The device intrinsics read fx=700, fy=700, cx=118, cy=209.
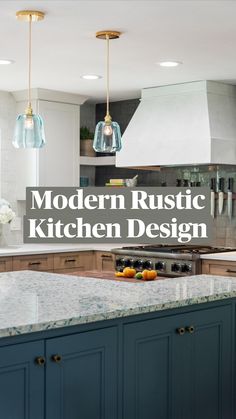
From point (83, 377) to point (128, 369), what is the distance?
0.28 m

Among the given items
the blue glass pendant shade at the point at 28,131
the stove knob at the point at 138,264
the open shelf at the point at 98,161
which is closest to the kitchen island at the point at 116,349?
the blue glass pendant shade at the point at 28,131

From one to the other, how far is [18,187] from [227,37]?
3.17 metres

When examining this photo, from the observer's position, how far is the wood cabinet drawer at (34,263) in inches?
244

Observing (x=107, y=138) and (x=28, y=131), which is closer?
(x=28, y=131)

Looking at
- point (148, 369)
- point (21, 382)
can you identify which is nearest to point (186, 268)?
point (148, 369)

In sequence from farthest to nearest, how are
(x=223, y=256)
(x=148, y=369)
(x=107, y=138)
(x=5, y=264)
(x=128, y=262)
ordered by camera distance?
(x=128, y=262) → (x=5, y=264) → (x=223, y=256) → (x=107, y=138) → (x=148, y=369)

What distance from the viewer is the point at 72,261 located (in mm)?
6656

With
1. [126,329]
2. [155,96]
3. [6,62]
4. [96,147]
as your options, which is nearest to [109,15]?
[96,147]

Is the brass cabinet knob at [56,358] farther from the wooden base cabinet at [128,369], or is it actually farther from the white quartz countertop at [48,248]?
the white quartz countertop at [48,248]

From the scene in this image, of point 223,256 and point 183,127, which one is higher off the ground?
point 183,127

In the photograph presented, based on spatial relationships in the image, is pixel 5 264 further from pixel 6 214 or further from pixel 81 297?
pixel 81 297

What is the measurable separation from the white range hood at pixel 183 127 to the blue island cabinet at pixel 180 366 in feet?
9.35

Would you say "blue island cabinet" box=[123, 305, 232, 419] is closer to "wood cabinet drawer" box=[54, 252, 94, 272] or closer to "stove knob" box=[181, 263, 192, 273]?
"stove knob" box=[181, 263, 192, 273]

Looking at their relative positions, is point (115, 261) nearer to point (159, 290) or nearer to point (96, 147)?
point (96, 147)
